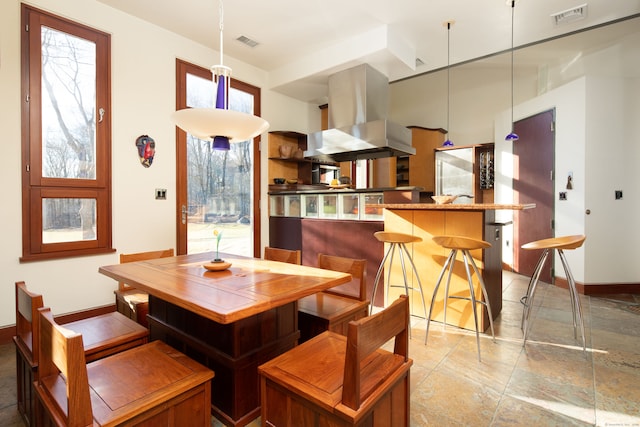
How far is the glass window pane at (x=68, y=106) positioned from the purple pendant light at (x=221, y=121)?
1883 mm

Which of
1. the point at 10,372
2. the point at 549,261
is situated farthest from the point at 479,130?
the point at 10,372

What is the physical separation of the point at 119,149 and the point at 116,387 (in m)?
2.72

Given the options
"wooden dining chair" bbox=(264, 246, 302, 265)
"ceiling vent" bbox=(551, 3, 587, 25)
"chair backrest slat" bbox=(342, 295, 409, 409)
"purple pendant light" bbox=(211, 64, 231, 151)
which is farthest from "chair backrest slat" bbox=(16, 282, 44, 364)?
"ceiling vent" bbox=(551, 3, 587, 25)

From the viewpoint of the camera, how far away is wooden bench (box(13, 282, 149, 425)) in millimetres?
1301

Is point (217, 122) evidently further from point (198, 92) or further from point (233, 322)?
point (198, 92)

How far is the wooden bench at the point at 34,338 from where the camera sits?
1.30m

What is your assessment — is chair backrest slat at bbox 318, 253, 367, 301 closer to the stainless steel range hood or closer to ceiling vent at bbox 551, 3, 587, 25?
the stainless steel range hood

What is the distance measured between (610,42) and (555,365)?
4219mm

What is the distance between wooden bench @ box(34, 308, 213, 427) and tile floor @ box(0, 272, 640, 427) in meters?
0.57

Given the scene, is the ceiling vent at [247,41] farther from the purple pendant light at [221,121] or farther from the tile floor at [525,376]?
the tile floor at [525,376]

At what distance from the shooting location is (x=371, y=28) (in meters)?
3.60

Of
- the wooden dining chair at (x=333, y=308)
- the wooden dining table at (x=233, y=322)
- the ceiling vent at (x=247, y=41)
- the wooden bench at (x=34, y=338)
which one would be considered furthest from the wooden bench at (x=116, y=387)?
the ceiling vent at (x=247, y=41)

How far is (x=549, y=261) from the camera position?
4266 millimetres

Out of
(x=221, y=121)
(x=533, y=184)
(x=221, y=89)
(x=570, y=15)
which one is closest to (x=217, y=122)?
(x=221, y=121)
